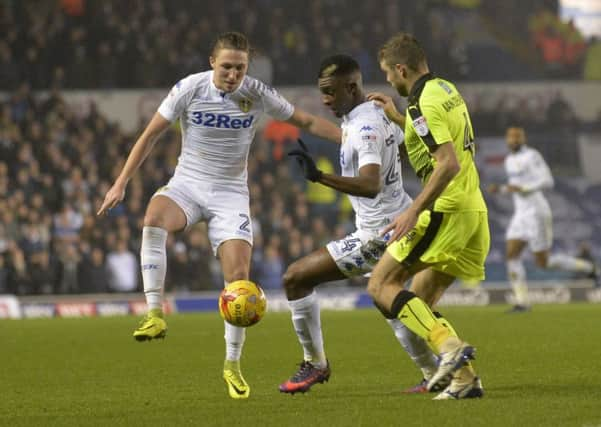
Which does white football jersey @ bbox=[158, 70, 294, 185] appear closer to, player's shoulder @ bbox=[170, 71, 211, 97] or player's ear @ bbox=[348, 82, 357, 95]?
player's shoulder @ bbox=[170, 71, 211, 97]

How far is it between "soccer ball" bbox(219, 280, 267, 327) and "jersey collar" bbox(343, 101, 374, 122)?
1.30 meters

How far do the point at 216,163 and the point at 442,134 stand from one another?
2425 millimetres

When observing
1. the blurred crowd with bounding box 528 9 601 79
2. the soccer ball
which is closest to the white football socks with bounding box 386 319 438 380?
the soccer ball

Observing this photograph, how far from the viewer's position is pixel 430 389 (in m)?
7.12

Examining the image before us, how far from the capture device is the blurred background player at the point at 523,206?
18.0 meters

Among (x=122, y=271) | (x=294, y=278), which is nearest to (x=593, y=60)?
(x=122, y=271)

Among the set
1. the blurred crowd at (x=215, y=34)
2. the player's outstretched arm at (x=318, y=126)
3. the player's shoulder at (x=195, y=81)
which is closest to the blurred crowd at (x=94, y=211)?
the blurred crowd at (x=215, y=34)

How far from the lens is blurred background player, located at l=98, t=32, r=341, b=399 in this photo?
8336mm

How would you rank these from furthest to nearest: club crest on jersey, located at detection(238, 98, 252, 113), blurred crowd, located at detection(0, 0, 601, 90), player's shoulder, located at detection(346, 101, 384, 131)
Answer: blurred crowd, located at detection(0, 0, 601, 90)
club crest on jersey, located at detection(238, 98, 252, 113)
player's shoulder, located at detection(346, 101, 384, 131)

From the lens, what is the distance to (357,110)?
792 cm

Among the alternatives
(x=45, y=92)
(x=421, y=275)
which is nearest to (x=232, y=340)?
(x=421, y=275)

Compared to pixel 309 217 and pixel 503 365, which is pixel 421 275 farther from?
pixel 309 217

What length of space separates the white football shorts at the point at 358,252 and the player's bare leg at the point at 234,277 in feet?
2.29

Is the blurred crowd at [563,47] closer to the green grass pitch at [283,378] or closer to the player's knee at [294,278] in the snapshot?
the green grass pitch at [283,378]
